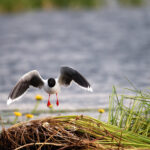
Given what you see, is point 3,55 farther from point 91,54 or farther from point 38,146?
point 38,146

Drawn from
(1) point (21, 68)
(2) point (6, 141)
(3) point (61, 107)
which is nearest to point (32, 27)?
(1) point (21, 68)

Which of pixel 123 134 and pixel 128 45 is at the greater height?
pixel 128 45

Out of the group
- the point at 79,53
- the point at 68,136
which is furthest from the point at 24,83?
the point at 79,53

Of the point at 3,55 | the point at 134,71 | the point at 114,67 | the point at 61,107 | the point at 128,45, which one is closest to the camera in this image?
the point at 61,107

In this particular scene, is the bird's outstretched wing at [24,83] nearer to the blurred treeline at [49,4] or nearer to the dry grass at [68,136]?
the dry grass at [68,136]

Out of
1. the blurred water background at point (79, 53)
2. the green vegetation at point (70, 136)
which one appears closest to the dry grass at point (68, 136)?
the green vegetation at point (70, 136)

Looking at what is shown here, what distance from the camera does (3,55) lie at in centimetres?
1266

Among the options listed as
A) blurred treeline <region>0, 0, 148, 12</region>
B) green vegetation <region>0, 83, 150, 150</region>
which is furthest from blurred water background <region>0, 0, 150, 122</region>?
green vegetation <region>0, 83, 150, 150</region>

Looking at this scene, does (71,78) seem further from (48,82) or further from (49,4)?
(49,4)

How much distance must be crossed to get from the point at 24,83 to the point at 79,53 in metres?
8.76

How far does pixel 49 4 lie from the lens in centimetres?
2855

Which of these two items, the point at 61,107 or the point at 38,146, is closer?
the point at 38,146

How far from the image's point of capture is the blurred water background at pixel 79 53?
7.14 m

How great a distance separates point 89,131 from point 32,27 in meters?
18.3
